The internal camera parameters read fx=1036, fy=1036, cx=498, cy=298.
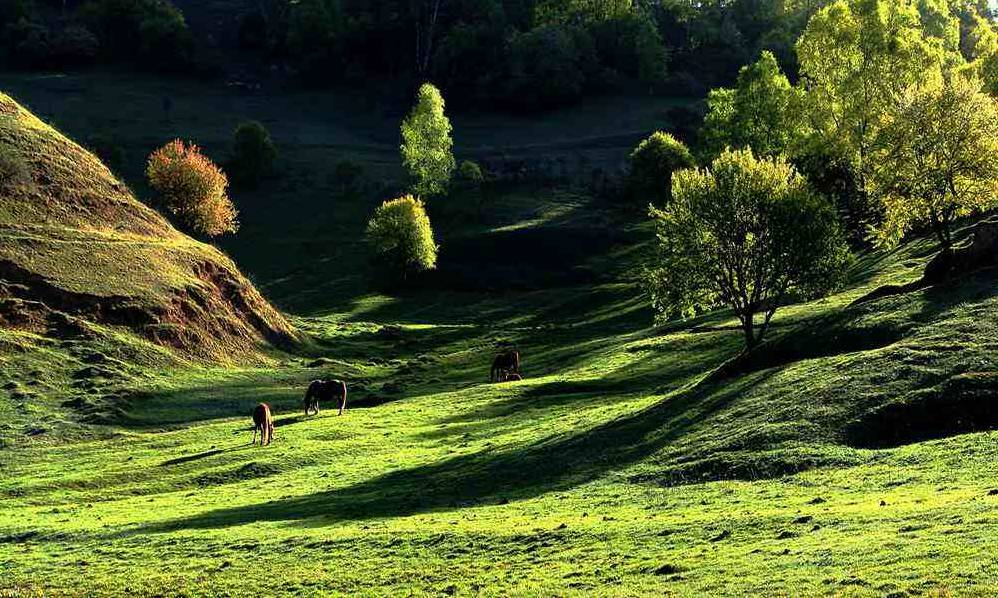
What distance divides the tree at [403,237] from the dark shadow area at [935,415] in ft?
318

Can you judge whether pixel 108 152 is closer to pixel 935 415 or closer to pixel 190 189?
pixel 190 189

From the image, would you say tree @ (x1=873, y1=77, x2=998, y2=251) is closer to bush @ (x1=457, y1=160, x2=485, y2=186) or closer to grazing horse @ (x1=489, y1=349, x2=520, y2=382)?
grazing horse @ (x1=489, y1=349, x2=520, y2=382)

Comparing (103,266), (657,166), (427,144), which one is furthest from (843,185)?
(103,266)

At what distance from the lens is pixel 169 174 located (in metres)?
120

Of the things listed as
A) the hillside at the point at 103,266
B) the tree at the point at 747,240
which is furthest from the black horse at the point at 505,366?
the hillside at the point at 103,266

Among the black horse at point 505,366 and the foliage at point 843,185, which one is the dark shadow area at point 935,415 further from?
the foliage at point 843,185

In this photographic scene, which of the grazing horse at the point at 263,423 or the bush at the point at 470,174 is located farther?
the bush at the point at 470,174

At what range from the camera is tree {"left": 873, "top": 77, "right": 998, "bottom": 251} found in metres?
66.9

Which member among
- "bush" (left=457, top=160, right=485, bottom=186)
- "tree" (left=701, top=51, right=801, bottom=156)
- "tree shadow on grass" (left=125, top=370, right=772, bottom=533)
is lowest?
"tree shadow on grass" (left=125, top=370, right=772, bottom=533)

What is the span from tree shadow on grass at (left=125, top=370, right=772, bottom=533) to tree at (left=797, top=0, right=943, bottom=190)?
53302mm

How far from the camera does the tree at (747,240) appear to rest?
6109 centimetres

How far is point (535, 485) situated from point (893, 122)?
136ft

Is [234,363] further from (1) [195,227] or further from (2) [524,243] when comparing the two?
(2) [524,243]

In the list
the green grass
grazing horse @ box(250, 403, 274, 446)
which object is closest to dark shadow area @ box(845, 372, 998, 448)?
the green grass
